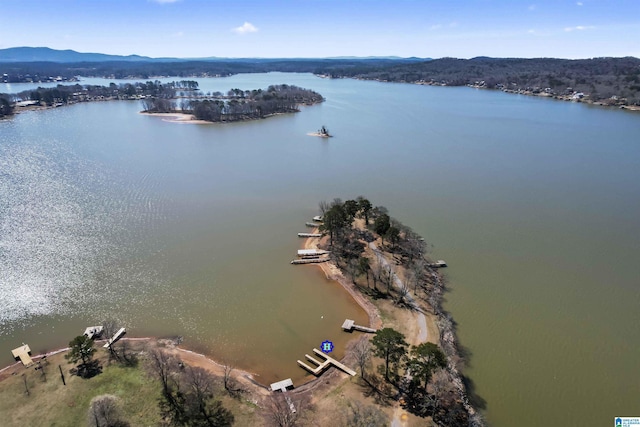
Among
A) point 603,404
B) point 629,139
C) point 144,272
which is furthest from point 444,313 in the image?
point 629,139

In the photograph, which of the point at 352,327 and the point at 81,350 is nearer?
the point at 81,350

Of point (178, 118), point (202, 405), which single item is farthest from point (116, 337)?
point (178, 118)

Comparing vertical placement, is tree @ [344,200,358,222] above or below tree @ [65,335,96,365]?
above

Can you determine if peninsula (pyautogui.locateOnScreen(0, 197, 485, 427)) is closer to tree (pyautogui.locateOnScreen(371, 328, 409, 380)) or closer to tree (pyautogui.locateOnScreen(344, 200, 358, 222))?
tree (pyautogui.locateOnScreen(371, 328, 409, 380))

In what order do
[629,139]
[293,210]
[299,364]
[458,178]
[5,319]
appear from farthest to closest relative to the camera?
[629,139], [458,178], [293,210], [5,319], [299,364]

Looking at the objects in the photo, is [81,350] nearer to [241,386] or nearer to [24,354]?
[24,354]

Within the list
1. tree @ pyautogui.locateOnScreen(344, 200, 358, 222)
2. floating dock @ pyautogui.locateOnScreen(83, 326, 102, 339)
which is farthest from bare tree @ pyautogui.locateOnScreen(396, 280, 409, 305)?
floating dock @ pyautogui.locateOnScreen(83, 326, 102, 339)

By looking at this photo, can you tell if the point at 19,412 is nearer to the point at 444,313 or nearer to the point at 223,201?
the point at 444,313
